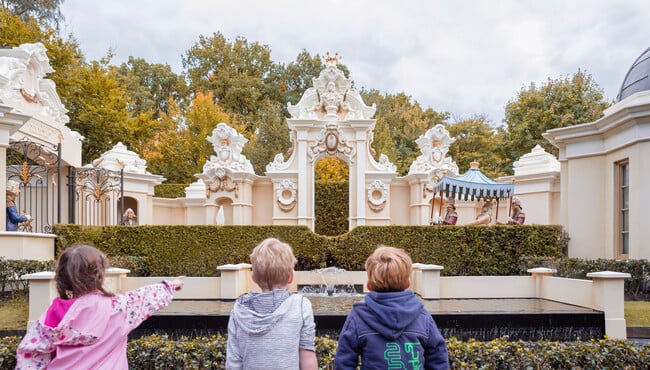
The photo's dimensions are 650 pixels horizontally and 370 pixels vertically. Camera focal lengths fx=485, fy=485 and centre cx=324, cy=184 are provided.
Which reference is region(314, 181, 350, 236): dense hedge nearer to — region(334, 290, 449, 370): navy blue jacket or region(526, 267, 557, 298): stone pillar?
region(526, 267, 557, 298): stone pillar

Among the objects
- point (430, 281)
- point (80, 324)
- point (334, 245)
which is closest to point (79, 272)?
point (80, 324)

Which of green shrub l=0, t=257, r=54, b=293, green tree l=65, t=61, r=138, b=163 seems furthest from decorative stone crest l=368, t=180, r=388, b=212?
green tree l=65, t=61, r=138, b=163

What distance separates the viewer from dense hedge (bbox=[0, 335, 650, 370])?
16.0ft

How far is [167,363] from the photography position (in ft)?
16.4

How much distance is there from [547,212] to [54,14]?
2975 centimetres

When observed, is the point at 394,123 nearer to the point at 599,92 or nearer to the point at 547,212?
the point at 599,92

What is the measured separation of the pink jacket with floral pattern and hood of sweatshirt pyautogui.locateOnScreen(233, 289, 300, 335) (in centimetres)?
73

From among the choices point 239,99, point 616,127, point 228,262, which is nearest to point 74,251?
point 228,262

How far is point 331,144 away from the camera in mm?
20812

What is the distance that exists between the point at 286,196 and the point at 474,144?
857 inches

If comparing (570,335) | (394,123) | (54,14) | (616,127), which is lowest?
(570,335)

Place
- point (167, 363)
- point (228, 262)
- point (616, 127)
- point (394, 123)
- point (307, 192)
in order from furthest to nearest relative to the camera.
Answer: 1. point (394, 123)
2. point (307, 192)
3. point (228, 262)
4. point (616, 127)
5. point (167, 363)

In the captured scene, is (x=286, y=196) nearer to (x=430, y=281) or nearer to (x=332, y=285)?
(x=332, y=285)

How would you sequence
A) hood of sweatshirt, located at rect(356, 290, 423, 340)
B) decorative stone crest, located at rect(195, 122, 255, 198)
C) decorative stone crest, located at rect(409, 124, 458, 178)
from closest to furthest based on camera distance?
hood of sweatshirt, located at rect(356, 290, 423, 340)
decorative stone crest, located at rect(195, 122, 255, 198)
decorative stone crest, located at rect(409, 124, 458, 178)
